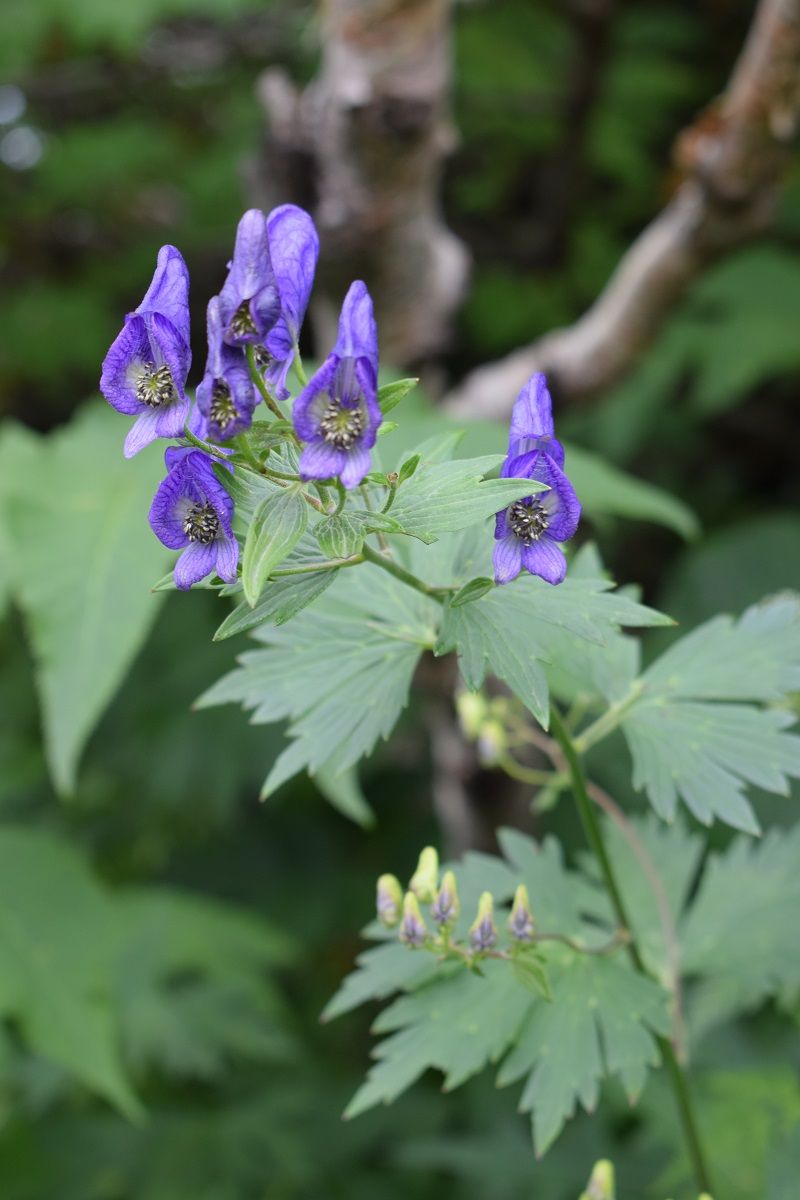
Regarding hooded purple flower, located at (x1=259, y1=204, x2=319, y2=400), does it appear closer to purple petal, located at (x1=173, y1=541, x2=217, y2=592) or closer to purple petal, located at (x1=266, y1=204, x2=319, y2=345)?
purple petal, located at (x1=266, y1=204, x2=319, y2=345)

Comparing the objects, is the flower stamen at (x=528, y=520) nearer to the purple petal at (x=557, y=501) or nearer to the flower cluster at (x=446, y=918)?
the purple petal at (x=557, y=501)

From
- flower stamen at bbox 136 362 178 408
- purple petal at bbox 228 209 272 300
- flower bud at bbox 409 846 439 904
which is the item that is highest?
purple petal at bbox 228 209 272 300

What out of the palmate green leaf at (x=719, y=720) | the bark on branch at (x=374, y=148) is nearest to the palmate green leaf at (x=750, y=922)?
the palmate green leaf at (x=719, y=720)

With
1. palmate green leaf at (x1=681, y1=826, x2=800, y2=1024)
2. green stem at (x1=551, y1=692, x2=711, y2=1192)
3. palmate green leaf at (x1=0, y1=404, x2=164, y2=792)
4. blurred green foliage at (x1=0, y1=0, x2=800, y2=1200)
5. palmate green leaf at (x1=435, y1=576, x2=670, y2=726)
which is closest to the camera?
palmate green leaf at (x1=435, y1=576, x2=670, y2=726)

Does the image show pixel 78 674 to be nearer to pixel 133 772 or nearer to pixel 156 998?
pixel 156 998

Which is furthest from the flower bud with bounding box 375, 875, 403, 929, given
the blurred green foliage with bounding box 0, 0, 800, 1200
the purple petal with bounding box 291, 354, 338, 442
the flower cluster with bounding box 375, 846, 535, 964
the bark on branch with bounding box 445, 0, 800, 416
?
the bark on branch with bounding box 445, 0, 800, 416

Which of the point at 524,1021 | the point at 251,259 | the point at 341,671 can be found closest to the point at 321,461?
the point at 251,259

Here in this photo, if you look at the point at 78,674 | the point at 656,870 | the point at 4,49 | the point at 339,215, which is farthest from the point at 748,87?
the point at 4,49
